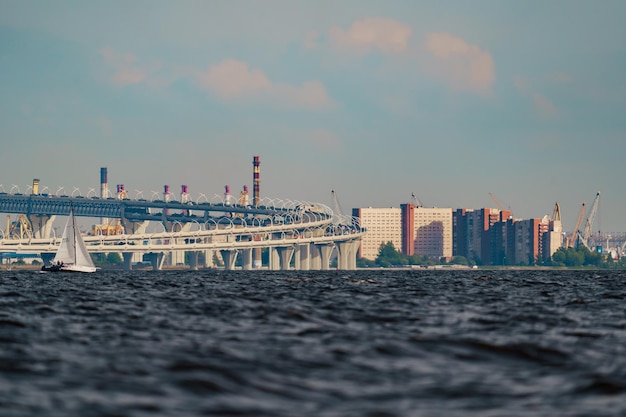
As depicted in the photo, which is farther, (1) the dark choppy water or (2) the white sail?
(2) the white sail

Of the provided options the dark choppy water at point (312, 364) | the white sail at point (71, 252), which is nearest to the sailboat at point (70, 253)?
the white sail at point (71, 252)

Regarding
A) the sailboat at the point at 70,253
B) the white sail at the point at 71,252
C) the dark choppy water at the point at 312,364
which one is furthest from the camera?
the white sail at the point at 71,252

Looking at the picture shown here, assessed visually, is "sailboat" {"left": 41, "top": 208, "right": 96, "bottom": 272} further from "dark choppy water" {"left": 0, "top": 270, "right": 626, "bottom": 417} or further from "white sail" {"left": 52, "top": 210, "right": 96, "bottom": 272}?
"dark choppy water" {"left": 0, "top": 270, "right": 626, "bottom": 417}

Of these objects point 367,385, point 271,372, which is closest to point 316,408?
point 367,385

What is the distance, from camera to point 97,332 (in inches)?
1164

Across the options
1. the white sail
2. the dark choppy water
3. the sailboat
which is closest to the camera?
the dark choppy water

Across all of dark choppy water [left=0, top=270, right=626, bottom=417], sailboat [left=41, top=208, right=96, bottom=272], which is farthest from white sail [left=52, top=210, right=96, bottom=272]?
dark choppy water [left=0, top=270, right=626, bottom=417]

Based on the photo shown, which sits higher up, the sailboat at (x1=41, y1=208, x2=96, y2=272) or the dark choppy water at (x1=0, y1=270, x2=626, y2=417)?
the sailboat at (x1=41, y1=208, x2=96, y2=272)

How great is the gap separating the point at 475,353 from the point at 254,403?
313 inches

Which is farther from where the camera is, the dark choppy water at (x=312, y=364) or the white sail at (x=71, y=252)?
the white sail at (x=71, y=252)

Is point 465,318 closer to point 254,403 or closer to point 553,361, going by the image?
point 553,361

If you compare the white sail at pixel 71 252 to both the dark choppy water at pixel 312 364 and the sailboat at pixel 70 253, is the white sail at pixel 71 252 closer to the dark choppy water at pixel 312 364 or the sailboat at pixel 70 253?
the sailboat at pixel 70 253

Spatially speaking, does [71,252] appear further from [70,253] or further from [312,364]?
[312,364]

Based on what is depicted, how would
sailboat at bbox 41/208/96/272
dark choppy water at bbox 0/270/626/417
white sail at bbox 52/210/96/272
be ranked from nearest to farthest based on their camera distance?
dark choppy water at bbox 0/270/626/417
sailboat at bbox 41/208/96/272
white sail at bbox 52/210/96/272
